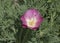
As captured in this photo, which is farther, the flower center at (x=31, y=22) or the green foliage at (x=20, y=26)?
the green foliage at (x=20, y=26)

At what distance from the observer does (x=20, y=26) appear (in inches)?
76.1

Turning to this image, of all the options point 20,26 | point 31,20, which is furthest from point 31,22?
point 20,26

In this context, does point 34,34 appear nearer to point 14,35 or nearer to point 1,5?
point 14,35

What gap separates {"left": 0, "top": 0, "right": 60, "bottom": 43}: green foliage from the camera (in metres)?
1.89

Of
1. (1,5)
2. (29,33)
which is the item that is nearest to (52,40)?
(29,33)

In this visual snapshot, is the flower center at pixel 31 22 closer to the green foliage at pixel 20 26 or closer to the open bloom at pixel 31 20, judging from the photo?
the open bloom at pixel 31 20

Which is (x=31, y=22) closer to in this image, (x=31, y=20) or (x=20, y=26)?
(x=31, y=20)

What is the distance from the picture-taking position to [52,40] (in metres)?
1.94

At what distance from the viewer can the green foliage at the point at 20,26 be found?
6.19 ft

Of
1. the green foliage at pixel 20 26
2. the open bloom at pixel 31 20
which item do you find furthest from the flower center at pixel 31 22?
the green foliage at pixel 20 26

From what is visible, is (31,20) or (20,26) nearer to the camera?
(31,20)

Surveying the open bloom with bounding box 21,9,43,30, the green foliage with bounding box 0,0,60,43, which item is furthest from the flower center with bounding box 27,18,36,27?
the green foliage with bounding box 0,0,60,43

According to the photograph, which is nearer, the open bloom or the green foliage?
the open bloom

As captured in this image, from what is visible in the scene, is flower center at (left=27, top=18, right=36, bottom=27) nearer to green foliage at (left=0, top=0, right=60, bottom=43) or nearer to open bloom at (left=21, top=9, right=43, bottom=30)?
open bloom at (left=21, top=9, right=43, bottom=30)
